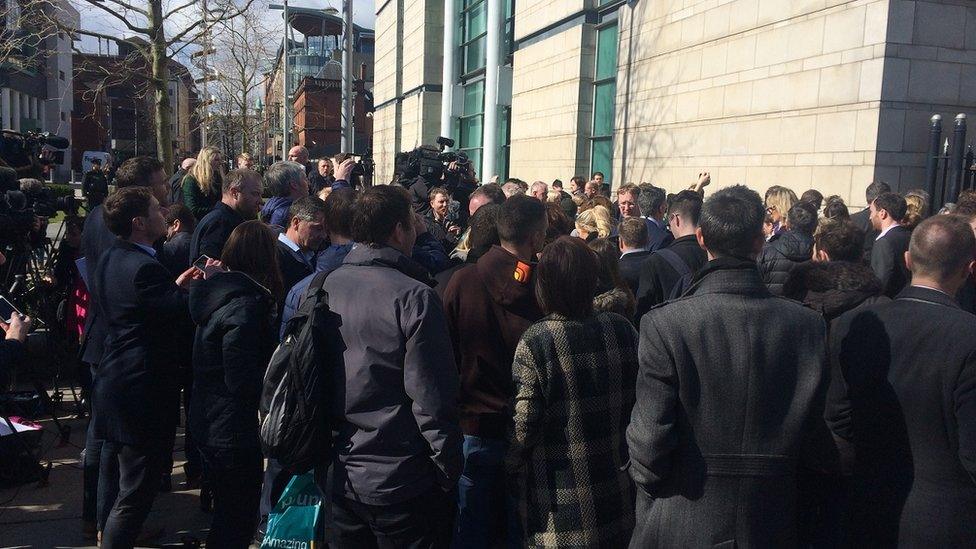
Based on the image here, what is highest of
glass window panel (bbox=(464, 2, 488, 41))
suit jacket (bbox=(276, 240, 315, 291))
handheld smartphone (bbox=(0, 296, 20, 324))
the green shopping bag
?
glass window panel (bbox=(464, 2, 488, 41))

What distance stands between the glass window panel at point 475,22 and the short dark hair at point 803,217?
18.8 m

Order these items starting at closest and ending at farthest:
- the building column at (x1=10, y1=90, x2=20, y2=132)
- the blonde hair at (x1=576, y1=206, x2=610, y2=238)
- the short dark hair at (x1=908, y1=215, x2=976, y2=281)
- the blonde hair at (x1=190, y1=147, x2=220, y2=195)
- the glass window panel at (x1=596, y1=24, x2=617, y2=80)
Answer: the short dark hair at (x1=908, y1=215, x2=976, y2=281)
the blonde hair at (x1=576, y1=206, x2=610, y2=238)
the blonde hair at (x1=190, y1=147, x2=220, y2=195)
the glass window panel at (x1=596, y1=24, x2=617, y2=80)
the building column at (x1=10, y1=90, x2=20, y2=132)

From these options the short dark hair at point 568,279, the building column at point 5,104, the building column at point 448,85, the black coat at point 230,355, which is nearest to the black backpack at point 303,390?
the black coat at point 230,355

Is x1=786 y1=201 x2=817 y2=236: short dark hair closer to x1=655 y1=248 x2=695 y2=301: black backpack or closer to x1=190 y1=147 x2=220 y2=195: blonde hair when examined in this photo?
x1=655 y1=248 x2=695 y2=301: black backpack

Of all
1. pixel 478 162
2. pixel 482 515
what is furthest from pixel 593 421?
pixel 478 162

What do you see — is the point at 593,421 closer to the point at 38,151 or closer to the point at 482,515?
the point at 482,515

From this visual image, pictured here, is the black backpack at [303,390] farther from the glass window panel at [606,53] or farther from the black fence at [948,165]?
the glass window panel at [606,53]

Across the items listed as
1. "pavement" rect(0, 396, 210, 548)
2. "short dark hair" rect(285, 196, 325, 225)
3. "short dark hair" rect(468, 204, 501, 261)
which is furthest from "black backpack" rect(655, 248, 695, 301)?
"pavement" rect(0, 396, 210, 548)

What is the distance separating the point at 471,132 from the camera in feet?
81.2

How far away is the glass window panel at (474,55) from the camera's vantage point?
947 inches

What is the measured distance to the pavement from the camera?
475 centimetres

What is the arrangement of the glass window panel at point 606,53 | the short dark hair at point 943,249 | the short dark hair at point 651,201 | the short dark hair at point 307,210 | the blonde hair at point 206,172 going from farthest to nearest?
the glass window panel at point 606,53 → the short dark hair at point 651,201 → the blonde hair at point 206,172 → the short dark hair at point 307,210 → the short dark hair at point 943,249

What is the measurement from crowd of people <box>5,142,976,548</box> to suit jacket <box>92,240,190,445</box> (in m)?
0.01

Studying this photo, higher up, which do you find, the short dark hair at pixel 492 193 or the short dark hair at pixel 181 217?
the short dark hair at pixel 492 193
